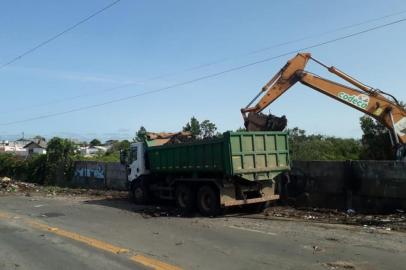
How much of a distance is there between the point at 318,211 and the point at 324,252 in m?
7.26

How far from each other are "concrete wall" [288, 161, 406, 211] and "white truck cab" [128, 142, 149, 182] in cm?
568

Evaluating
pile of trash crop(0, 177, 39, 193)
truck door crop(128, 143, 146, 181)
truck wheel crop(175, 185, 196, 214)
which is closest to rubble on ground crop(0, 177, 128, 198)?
pile of trash crop(0, 177, 39, 193)

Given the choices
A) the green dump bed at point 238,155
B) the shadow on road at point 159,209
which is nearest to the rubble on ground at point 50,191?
the shadow on road at point 159,209

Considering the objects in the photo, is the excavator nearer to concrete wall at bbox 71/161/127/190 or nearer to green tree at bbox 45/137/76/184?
concrete wall at bbox 71/161/127/190

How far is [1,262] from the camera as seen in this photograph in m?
9.70

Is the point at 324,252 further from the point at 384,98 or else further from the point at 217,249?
the point at 384,98

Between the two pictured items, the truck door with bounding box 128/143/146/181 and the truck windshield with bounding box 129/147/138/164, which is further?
the truck windshield with bounding box 129/147/138/164

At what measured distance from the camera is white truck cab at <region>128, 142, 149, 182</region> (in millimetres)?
20636

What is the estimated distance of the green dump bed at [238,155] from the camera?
15.6 meters

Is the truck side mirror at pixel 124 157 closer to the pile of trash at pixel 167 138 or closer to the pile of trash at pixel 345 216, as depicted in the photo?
the pile of trash at pixel 167 138

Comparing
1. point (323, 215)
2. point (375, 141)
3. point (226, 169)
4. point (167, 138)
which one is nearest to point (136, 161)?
point (167, 138)

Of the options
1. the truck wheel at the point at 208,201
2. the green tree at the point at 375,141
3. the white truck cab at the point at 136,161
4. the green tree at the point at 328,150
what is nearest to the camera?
the truck wheel at the point at 208,201

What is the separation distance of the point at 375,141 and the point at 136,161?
14.5 meters

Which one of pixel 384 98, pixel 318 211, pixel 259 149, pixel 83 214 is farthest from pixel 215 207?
pixel 384 98
